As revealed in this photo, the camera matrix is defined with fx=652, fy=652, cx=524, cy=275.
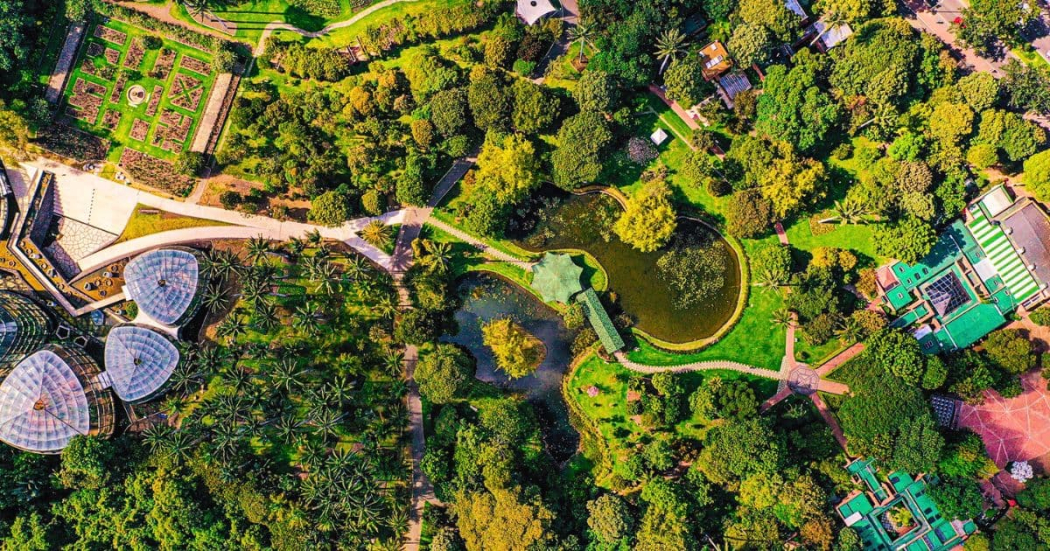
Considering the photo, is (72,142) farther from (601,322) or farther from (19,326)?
(601,322)

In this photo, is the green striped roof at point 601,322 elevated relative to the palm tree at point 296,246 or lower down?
lower down

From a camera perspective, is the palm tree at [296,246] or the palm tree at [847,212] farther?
the palm tree at [296,246]

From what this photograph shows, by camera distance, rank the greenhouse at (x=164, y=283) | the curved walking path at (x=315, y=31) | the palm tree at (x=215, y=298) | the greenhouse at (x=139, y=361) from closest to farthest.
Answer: the greenhouse at (x=139, y=361) < the greenhouse at (x=164, y=283) < the palm tree at (x=215, y=298) < the curved walking path at (x=315, y=31)

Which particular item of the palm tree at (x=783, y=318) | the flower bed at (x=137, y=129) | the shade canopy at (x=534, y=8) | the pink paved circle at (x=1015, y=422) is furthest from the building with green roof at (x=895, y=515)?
the flower bed at (x=137, y=129)

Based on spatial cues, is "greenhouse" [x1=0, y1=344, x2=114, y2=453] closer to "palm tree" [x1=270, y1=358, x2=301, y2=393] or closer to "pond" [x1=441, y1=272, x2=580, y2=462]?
"palm tree" [x1=270, y1=358, x2=301, y2=393]

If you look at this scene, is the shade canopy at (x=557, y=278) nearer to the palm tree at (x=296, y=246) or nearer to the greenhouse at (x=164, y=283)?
the palm tree at (x=296, y=246)

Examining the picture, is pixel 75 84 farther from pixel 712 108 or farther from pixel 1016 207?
pixel 1016 207

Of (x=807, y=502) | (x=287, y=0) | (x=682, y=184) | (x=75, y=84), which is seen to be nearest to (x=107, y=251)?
(x=75, y=84)
